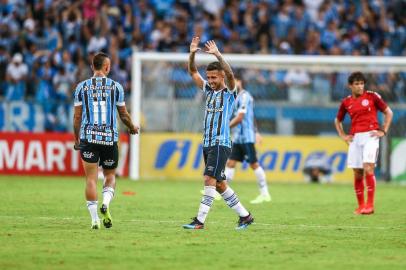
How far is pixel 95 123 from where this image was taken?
12.8 m

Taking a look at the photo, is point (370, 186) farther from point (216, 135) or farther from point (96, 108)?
point (96, 108)

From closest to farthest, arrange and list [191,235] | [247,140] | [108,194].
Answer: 1. [191,235]
2. [108,194]
3. [247,140]

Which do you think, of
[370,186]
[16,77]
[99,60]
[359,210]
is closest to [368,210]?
[359,210]

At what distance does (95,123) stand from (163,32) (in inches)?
694

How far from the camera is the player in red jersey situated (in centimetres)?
1634

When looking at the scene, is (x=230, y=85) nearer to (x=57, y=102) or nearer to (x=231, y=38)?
(x=57, y=102)

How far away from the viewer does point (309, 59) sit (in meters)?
26.2

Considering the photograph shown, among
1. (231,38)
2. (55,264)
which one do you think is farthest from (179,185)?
(55,264)

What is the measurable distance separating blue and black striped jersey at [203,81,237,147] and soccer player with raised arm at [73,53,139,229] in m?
1.26

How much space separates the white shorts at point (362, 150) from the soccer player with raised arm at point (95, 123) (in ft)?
17.1

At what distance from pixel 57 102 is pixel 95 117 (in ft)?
44.9

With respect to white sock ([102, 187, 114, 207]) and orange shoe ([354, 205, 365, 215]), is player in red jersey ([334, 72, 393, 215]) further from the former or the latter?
white sock ([102, 187, 114, 207])

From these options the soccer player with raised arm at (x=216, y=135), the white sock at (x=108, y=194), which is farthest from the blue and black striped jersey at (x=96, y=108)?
the soccer player with raised arm at (x=216, y=135)

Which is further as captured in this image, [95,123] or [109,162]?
[109,162]
